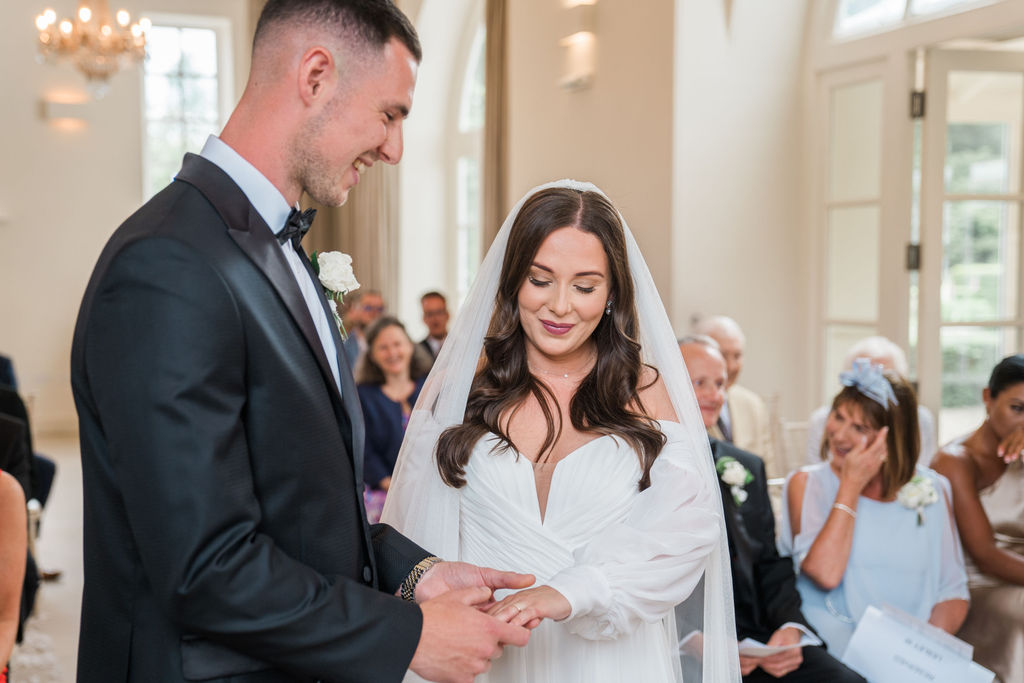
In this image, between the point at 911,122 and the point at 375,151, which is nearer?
the point at 375,151

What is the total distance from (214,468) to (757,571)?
90.6 inches

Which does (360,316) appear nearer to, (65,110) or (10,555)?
(65,110)

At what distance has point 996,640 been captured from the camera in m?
3.05

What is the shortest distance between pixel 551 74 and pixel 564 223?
4.43m

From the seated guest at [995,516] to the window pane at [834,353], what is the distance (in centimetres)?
158

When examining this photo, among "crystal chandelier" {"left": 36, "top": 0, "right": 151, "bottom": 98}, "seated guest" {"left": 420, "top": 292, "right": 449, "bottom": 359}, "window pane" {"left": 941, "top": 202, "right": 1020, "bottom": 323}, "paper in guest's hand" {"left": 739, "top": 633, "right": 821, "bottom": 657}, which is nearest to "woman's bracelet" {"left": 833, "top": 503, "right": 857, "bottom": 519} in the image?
"paper in guest's hand" {"left": 739, "top": 633, "right": 821, "bottom": 657}

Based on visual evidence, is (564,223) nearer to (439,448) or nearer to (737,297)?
(439,448)

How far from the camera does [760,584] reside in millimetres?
3092

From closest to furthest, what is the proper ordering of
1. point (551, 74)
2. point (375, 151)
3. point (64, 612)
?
1. point (375, 151)
2. point (64, 612)
3. point (551, 74)

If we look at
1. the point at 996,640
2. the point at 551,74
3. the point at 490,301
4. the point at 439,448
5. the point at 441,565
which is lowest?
the point at 996,640

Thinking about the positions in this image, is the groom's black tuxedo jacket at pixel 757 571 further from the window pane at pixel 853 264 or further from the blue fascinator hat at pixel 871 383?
the window pane at pixel 853 264

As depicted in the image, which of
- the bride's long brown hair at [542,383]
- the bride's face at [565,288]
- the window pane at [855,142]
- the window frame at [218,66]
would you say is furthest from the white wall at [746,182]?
the window frame at [218,66]

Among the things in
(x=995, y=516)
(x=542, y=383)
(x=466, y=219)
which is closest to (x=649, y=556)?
(x=542, y=383)

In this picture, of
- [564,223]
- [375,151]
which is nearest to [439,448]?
[564,223]
